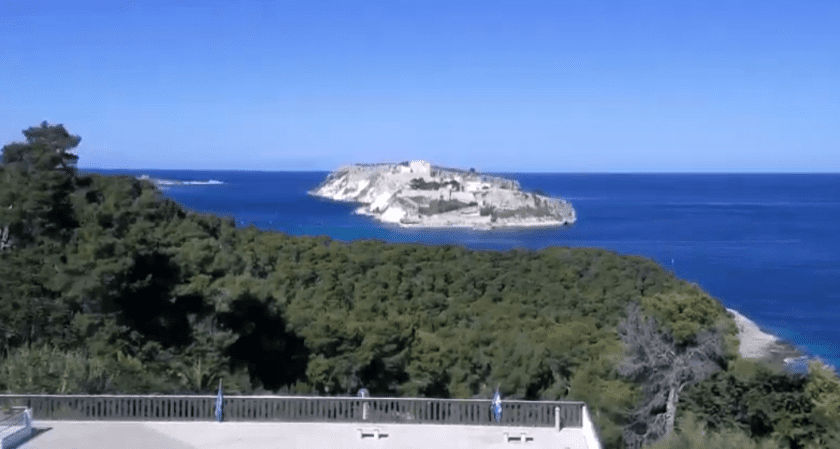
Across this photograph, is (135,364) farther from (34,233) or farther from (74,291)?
(34,233)

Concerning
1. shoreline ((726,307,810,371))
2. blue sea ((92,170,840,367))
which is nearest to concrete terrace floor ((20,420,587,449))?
shoreline ((726,307,810,371))

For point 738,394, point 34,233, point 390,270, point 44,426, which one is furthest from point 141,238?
point 390,270

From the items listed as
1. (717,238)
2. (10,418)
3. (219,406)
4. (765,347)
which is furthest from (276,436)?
(717,238)

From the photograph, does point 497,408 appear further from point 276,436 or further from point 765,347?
point 765,347

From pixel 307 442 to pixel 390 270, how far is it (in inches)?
763

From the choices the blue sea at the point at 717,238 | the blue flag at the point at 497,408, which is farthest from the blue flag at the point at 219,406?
the blue sea at the point at 717,238

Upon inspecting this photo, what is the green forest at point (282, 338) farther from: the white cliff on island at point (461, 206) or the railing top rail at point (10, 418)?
the white cliff on island at point (461, 206)

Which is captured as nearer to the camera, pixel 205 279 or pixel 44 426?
pixel 44 426

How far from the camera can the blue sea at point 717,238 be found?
41781mm

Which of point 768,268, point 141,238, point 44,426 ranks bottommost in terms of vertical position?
point 768,268

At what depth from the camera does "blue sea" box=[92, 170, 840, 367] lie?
4178 cm

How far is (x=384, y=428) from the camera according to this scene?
953 centimetres

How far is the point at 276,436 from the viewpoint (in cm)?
927

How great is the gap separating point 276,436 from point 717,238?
6981cm
